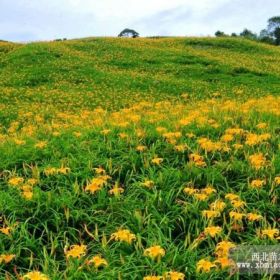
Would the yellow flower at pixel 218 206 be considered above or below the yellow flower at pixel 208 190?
A: below

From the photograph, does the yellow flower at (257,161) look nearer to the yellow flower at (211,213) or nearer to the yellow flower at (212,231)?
the yellow flower at (211,213)

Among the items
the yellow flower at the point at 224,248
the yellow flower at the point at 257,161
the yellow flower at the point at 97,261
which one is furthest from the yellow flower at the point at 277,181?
the yellow flower at the point at 97,261

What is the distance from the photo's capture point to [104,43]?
103 feet

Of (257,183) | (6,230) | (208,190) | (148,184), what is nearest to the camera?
(6,230)

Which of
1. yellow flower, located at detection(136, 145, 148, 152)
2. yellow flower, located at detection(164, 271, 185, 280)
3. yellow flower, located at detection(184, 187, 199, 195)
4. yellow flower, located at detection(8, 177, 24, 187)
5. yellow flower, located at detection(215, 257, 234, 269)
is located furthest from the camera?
yellow flower, located at detection(136, 145, 148, 152)

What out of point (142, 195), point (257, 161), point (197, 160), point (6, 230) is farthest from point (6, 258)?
point (257, 161)

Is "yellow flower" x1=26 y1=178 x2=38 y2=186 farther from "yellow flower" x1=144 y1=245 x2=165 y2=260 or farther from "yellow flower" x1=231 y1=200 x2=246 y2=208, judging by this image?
"yellow flower" x1=231 y1=200 x2=246 y2=208

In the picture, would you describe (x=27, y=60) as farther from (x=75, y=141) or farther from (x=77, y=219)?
(x=77, y=219)

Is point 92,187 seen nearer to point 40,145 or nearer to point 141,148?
point 141,148

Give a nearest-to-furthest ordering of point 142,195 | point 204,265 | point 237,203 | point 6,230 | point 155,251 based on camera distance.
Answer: point 204,265, point 155,251, point 6,230, point 237,203, point 142,195

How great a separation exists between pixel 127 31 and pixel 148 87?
47.3 metres

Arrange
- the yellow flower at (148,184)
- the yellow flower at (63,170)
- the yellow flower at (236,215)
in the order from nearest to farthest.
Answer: the yellow flower at (236,215) → the yellow flower at (148,184) → the yellow flower at (63,170)

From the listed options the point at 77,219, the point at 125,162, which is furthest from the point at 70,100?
the point at 77,219

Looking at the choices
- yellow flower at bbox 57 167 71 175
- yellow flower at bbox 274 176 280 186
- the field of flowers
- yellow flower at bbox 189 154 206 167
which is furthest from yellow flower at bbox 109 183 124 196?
yellow flower at bbox 274 176 280 186
